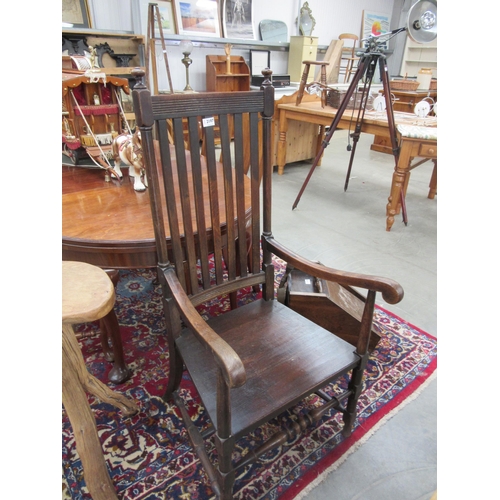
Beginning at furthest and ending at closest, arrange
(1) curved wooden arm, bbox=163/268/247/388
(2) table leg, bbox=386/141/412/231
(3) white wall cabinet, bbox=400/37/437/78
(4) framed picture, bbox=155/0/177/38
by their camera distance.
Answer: (3) white wall cabinet, bbox=400/37/437/78
(4) framed picture, bbox=155/0/177/38
(2) table leg, bbox=386/141/412/231
(1) curved wooden arm, bbox=163/268/247/388

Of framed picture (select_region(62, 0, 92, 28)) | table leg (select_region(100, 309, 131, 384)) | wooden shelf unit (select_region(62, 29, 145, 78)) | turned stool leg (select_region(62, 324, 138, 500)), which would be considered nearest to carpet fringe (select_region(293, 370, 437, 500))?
turned stool leg (select_region(62, 324, 138, 500))

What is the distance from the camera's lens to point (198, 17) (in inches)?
184

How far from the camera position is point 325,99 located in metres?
3.51

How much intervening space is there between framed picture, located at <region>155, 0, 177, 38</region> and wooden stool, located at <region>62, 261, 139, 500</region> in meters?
4.56

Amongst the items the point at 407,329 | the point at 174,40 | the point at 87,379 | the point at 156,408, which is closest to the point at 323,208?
the point at 407,329

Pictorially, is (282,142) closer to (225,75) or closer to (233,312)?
(225,75)

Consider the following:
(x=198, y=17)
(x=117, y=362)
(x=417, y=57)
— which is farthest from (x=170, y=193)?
(x=417, y=57)

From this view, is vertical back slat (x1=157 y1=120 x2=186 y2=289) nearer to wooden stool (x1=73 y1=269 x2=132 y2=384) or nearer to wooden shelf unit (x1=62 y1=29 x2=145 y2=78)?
wooden stool (x1=73 y1=269 x2=132 y2=384)

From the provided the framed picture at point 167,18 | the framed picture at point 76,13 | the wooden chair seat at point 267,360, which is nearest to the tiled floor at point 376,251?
the wooden chair seat at point 267,360

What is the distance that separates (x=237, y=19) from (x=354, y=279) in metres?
5.41

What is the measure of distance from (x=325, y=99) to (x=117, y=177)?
2618mm

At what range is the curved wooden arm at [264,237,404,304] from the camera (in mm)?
931

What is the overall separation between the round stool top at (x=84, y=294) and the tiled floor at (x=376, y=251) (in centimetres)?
92

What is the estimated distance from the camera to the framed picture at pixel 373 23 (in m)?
6.88
